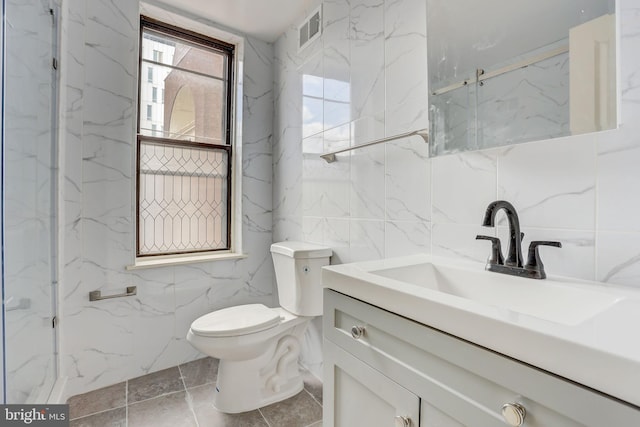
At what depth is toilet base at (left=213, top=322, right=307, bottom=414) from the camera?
5.06 ft

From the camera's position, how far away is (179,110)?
214 centimetres

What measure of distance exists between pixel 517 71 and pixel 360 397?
109 cm

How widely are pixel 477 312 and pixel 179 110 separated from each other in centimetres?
225

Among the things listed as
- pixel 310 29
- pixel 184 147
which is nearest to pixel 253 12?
pixel 310 29

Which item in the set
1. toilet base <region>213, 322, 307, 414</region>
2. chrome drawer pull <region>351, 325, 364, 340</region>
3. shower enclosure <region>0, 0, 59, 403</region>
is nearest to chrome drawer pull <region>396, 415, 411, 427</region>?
chrome drawer pull <region>351, 325, 364, 340</region>

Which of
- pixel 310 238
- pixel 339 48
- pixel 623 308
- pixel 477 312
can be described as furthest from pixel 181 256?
pixel 623 308

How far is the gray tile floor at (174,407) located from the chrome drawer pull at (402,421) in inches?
37.9

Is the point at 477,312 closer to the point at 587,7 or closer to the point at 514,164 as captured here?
the point at 514,164

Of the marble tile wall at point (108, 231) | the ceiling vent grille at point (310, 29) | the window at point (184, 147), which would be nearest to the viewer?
the marble tile wall at point (108, 231)

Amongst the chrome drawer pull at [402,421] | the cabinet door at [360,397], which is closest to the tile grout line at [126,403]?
the cabinet door at [360,397]

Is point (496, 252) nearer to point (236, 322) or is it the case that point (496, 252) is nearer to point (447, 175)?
point (447, 175)

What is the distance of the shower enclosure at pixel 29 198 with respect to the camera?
3.59 feet

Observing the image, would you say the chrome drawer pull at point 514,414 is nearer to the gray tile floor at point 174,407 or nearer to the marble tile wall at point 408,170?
the marble tile wall at point 408,170

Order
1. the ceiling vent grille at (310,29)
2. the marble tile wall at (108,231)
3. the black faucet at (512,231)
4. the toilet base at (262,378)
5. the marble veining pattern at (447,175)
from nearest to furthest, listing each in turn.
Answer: the marble veining pattern at (447,175) < the black faucet at (512,231) < the toilet base at (262,378) < the marble tile wall at (108,231) < the ceiling vent grille at (310,29)
